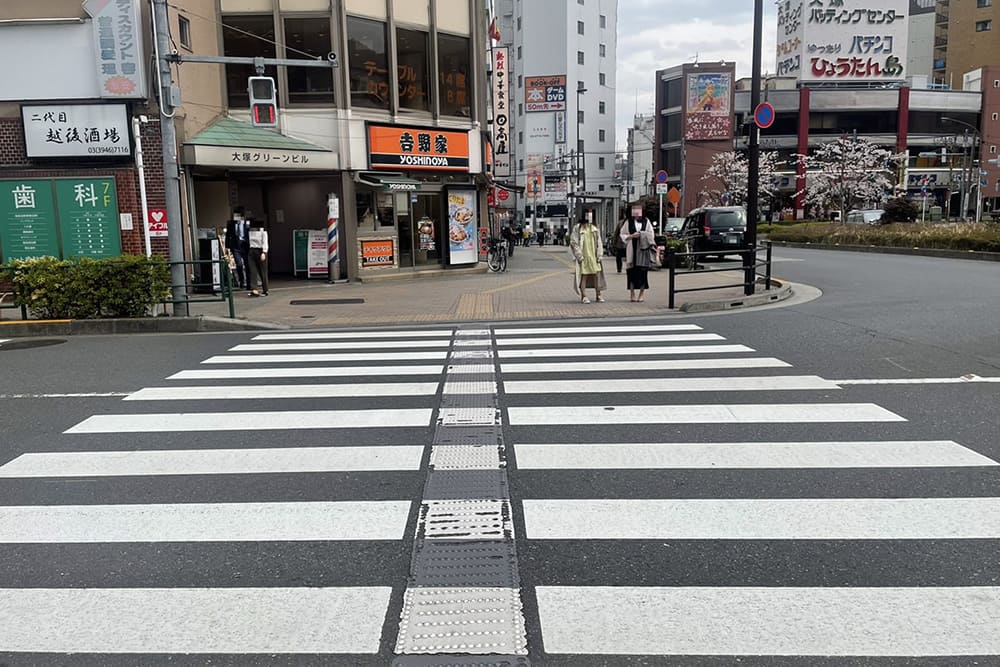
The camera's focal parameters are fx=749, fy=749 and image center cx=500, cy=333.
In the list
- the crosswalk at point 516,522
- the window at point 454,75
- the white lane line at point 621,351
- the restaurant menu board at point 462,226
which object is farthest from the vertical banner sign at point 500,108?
the crosswalk at point 516,522

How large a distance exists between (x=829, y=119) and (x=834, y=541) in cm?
7414

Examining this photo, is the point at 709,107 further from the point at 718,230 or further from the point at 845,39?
the point at 718,230

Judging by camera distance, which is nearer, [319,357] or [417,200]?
[319,357]

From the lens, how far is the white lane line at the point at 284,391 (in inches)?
304

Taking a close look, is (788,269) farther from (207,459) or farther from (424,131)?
(207,459)

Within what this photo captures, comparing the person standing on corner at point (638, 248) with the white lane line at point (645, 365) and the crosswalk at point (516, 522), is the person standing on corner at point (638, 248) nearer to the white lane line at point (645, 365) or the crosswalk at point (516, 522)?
the white lane line at point (645, 365)

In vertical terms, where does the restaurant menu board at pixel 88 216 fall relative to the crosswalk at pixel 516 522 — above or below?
above

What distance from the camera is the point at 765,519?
4355mm

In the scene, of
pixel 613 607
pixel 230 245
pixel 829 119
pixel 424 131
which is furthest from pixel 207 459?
pixel 829 119

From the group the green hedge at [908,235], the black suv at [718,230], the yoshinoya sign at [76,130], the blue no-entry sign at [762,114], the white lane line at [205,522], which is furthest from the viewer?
the green hedge at [908,235]

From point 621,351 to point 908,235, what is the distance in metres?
25.3

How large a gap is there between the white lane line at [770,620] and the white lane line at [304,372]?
5.48 m

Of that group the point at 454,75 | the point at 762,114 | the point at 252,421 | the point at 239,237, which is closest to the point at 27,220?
the point at 239,237

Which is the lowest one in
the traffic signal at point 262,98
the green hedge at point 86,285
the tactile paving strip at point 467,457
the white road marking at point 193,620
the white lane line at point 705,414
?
the white road marking at point 193,620
